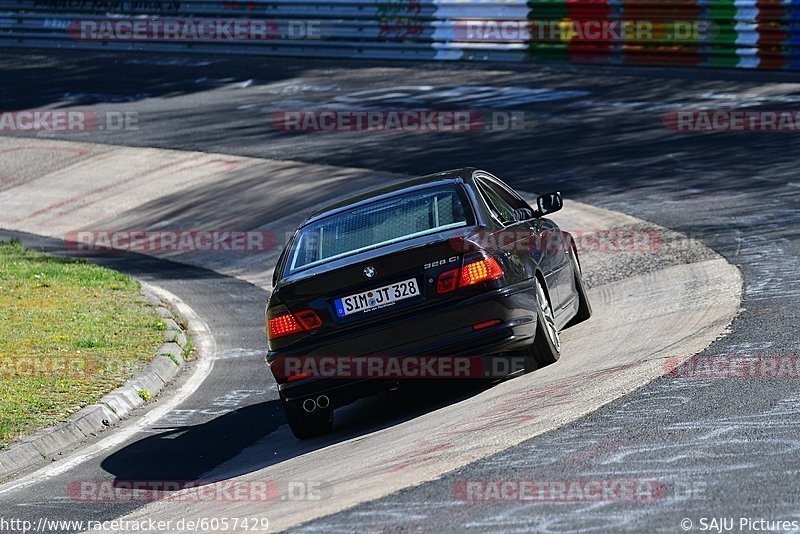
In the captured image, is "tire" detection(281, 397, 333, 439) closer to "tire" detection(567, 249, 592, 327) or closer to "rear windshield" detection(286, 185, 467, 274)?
"rear windshield" detection(286, 185, 467, 274)

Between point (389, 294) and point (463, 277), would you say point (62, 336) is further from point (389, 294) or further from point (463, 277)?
point (463, 277)

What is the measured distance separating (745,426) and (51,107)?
73.0 feet

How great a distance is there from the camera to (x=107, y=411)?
9.72m

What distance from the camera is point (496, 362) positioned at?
333 inches

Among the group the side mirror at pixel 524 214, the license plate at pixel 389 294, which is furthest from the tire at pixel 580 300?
the license plate at pixel 389 294

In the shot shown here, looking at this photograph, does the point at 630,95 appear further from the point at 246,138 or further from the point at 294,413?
the point at 294,413

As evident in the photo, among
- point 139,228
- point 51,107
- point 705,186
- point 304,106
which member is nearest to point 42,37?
point 51,107

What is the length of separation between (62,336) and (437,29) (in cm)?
1633

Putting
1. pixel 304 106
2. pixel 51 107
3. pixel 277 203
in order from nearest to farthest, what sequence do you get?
pixel 277 203 < pixel 304 106 < pixel 51 107

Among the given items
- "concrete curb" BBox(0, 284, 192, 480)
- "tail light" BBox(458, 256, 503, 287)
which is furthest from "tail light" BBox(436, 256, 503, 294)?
"concrete curb" BBox(0, 284, 192, 480)

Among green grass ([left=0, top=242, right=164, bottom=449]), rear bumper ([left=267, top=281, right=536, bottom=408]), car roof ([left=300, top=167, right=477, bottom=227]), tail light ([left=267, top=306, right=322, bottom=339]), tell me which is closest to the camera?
rear bumper ([left=267, top=281, right=536, bottom=408])

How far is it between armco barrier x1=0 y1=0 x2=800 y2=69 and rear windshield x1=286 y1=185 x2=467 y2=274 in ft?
47.9

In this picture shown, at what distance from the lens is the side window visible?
29.8 ft

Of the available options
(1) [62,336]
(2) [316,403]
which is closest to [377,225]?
(2) [316,403]
